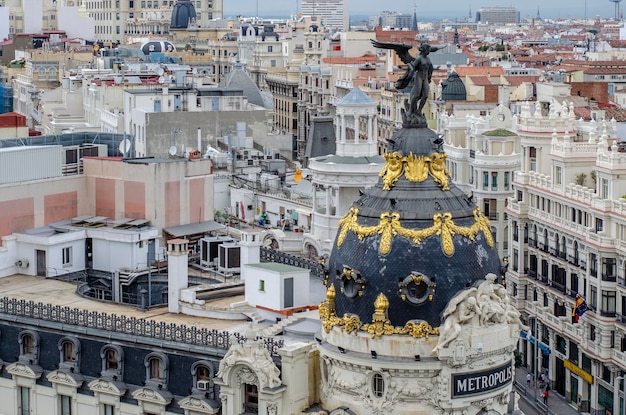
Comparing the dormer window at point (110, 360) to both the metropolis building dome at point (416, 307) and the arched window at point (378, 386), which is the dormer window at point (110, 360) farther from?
the arched window at point (378, 386)

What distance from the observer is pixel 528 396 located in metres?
105

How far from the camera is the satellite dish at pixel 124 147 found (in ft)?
358

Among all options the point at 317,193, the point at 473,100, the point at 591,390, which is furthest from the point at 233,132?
the point at 591,390

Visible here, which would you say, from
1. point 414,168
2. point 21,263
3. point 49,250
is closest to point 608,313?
point 49,250

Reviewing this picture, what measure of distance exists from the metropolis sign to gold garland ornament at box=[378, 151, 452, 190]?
6.89 metres

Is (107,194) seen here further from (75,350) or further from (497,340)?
(497,340)

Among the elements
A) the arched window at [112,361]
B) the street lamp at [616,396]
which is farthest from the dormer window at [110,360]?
the street lamp at [616,396]

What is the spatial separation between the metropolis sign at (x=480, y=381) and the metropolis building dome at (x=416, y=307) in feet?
0.12

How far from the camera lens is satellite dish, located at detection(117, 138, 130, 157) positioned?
10915 cm

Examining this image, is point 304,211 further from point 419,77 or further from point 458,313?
point 458,313

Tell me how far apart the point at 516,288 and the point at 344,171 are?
15.3 metres

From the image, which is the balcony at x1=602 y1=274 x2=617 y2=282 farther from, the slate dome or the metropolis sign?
the metropolis sign

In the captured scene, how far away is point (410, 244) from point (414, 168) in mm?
3179

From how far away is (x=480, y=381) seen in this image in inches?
2200
